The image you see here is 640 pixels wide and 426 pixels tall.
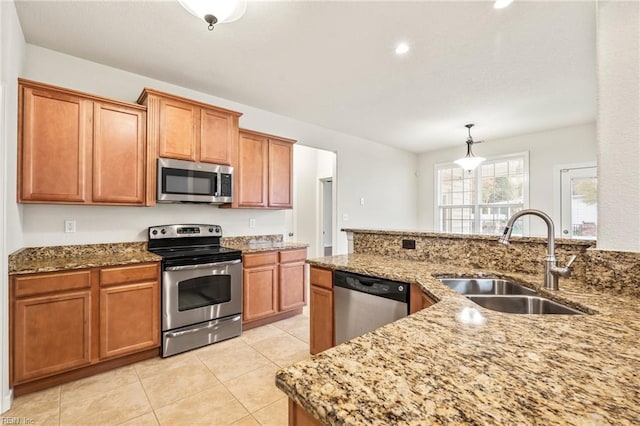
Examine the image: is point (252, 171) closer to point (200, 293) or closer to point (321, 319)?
point (200, 293)

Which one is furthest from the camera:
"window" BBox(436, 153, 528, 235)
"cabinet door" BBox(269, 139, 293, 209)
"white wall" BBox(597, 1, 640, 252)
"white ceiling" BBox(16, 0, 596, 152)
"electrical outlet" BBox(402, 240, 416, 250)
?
"window" BBox(436, 153, 528, 235)

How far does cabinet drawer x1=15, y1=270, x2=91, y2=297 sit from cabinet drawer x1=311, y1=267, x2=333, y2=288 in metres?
1.67

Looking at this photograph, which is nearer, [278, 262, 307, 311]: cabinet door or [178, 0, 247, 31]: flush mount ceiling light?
[178, 0, 247, 31]: flush mount ceiling light

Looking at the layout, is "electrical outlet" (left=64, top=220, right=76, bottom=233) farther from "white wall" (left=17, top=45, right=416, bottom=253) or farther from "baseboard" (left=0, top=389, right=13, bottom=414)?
"baseboard" (left=0, top=389, right=13, bottom=414)

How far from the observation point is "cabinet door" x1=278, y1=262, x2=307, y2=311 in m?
3.38

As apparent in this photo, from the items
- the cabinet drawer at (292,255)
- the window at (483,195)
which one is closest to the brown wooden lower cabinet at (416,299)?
the cabinet drawer at (292,255)

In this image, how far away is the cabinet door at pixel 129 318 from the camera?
2219mm

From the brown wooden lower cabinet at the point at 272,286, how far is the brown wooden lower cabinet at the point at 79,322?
886 millimetres

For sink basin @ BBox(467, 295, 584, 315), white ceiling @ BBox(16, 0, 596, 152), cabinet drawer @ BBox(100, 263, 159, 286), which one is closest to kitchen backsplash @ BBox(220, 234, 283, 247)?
cabinet drawer @ BBox(100, 263, 159, 286)

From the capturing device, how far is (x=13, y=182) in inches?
79.3

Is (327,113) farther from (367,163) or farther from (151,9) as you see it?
(151,9)

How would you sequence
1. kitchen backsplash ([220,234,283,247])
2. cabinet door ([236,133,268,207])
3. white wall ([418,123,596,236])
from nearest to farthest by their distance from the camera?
1. cabinet door ([236,133,268,207])
2. kitchen backsplash ([220,234,283,247])
3. white wall ([418,123,596,236])

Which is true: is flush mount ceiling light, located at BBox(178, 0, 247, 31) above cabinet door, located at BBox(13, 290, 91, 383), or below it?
above

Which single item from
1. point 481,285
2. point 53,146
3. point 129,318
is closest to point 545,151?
point 481,285
